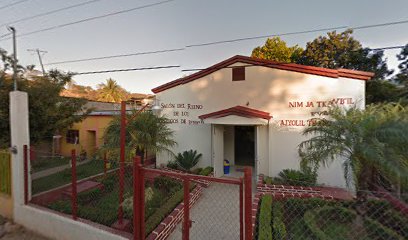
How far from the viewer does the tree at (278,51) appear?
18.0 meters

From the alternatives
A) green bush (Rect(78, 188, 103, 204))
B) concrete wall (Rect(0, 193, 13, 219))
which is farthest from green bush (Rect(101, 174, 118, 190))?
concrete wall (Rect(0, 193, 13, 219))

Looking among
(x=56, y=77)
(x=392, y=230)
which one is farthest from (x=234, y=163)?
(x=56, y=77)

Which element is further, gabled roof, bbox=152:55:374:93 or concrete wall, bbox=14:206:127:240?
gabled roof, bbox=152:55:374:93

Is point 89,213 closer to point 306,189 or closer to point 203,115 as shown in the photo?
point 203,115

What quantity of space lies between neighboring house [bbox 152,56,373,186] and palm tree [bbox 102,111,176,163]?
118 cm

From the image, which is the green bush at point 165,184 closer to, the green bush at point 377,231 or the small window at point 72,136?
the green bush at point 377,231

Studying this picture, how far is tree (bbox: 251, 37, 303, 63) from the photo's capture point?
18.0m

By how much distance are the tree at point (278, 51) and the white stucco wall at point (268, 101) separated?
1061 cm

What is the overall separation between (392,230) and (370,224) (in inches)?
13.9

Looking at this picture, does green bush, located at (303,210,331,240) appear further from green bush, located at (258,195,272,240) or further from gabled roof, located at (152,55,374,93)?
gabled roof, located at (152,55,374,93)

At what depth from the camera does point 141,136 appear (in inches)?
331

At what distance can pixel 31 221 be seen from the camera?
15.9ft

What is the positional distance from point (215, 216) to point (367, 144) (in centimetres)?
389

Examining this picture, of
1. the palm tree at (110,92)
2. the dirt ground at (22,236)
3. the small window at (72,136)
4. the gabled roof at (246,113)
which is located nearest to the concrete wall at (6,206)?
the dirt ground at (22,236)
